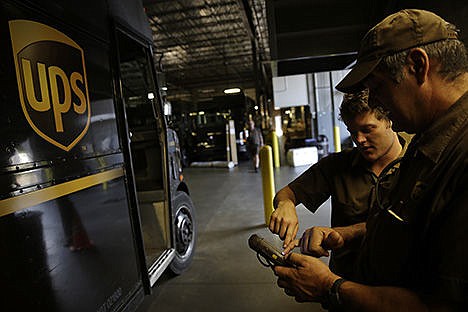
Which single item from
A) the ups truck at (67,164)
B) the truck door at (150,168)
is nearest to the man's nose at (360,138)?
the ups truck at (67,164)

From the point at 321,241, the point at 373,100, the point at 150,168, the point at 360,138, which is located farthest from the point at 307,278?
the point at 150,168

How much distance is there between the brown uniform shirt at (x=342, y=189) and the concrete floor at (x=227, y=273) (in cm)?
141

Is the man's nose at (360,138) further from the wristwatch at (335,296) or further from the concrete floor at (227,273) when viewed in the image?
the concrete floor at (227,273)

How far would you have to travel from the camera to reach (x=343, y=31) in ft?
19.6

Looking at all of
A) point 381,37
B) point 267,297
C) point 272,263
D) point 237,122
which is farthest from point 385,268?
point 237,122

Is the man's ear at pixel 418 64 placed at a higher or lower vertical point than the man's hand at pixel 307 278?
higher

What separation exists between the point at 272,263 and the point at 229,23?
37.6ft

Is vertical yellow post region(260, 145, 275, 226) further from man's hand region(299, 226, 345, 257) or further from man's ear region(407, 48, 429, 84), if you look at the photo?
man's ear region(407, 48, 429, 84)

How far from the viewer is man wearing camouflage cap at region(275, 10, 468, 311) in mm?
808

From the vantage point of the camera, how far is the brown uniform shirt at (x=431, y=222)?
30.9 inches

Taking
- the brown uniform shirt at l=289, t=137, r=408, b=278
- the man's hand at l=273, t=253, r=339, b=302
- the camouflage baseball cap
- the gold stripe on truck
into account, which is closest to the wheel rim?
the gold stripe on truck

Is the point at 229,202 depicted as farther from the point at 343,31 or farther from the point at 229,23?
the point at 229,23

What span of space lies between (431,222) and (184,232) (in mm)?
3458

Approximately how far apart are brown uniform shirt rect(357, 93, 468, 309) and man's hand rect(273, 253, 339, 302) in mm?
159
